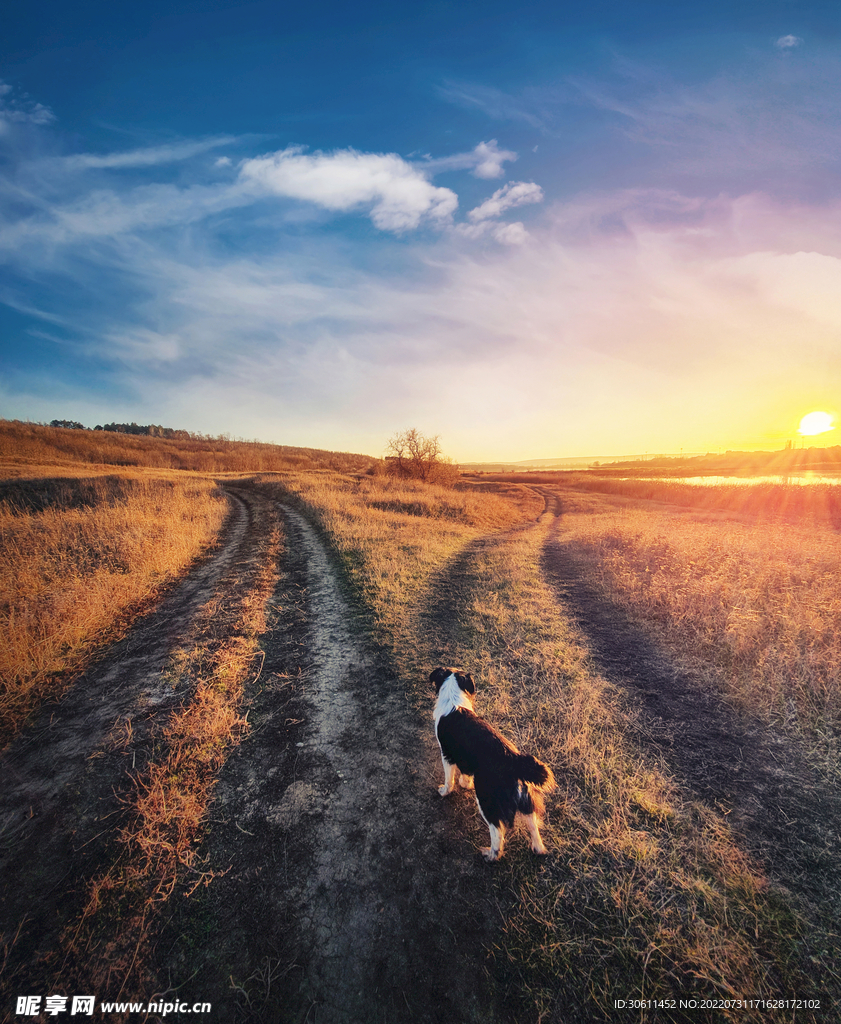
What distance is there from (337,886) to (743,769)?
4680mm

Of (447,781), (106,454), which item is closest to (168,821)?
(447,781)

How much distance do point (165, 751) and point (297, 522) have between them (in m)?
14.1

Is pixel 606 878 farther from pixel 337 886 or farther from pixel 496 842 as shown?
pixel 337 886

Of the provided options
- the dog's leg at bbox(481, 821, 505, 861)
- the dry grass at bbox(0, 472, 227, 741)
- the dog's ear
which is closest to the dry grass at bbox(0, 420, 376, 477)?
the dry grass at bbox(0, 472, 227, 741)

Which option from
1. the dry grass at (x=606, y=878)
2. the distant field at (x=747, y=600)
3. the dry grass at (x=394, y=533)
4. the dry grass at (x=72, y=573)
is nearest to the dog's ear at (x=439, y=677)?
the dry grass at (x=606, y=878)

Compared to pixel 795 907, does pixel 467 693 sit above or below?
above

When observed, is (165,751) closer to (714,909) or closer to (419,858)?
(419,858)

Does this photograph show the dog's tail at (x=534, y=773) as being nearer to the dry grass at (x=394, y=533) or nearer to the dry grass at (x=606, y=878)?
the dry grass at (x=606, y=878)

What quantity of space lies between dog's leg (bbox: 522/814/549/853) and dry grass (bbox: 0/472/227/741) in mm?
6394


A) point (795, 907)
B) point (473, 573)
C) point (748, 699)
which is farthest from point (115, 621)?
point (748, 699)

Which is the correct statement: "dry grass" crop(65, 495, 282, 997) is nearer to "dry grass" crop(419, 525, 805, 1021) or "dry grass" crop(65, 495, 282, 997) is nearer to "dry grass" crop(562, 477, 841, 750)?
"dry grass" crop(419, 525, 805, 1021)

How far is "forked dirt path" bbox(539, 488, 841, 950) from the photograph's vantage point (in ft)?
10.2

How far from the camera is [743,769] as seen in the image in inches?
165

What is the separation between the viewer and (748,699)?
5.29 meters
